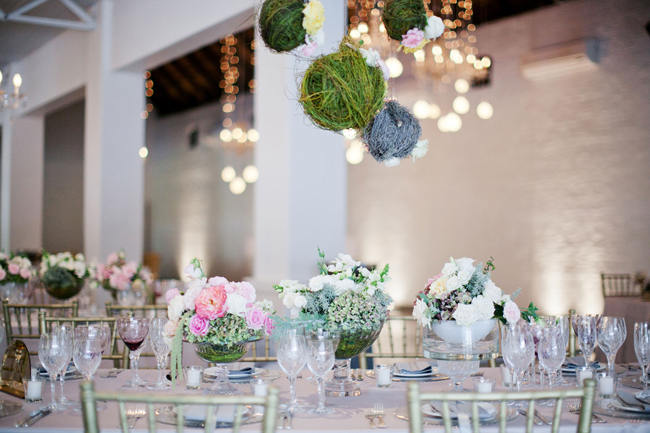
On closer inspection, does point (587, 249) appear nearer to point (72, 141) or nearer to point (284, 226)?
point (284, 226)

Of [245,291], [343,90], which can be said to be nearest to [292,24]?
[343,90]

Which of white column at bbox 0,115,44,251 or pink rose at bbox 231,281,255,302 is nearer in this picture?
pink rose at bbox 231,281,255,302

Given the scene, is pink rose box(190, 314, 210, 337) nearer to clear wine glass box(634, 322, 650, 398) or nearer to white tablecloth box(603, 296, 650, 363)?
clear wine glass box(634, 322, 650, 398)

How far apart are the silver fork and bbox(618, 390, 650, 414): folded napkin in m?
0.75

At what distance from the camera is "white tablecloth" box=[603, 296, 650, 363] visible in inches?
191

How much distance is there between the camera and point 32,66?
9.38 m

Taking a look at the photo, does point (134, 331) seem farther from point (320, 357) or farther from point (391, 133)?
point (391, 133)

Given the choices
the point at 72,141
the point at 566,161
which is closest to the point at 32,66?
the point at 72,141

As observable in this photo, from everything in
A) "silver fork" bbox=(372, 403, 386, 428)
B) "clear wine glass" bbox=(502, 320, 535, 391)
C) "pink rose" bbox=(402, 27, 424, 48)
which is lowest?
"silver fork" bbox=(372, 403, 386, 428)

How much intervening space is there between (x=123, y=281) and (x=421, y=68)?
4653 mm

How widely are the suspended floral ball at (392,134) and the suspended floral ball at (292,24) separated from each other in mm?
352

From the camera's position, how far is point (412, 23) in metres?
2.37

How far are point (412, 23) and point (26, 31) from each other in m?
7.42

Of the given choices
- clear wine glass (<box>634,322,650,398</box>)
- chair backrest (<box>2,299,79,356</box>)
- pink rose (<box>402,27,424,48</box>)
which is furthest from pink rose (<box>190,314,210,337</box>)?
chair backrest (<box>2,299,79,356</box>)
